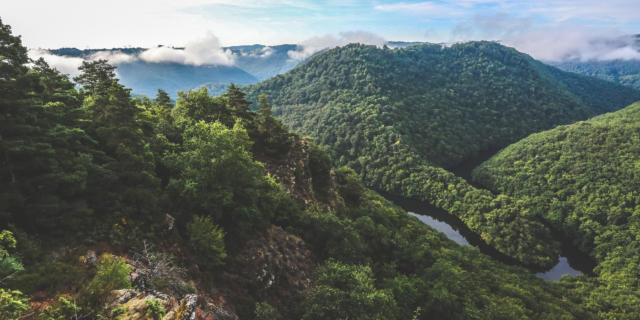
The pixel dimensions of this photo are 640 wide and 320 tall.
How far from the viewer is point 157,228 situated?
22188 millimetres

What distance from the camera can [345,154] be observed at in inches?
7534

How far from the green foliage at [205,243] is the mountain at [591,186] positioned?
308 feet

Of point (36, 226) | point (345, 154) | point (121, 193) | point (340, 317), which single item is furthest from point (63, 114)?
point (345, 154)

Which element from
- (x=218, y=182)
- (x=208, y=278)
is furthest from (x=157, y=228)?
(x=218, y=182)

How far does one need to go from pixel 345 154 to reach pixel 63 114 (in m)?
174

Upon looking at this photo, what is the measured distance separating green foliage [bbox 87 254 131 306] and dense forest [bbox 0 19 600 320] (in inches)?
2.9

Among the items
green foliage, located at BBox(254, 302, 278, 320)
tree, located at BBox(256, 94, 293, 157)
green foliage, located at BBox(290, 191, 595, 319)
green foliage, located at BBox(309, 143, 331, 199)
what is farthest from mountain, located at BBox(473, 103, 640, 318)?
green foliage, located at BBox(254, 302, 278, 320)

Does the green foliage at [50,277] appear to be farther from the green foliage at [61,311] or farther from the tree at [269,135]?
the tree at [269,135]

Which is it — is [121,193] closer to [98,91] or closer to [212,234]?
[212,234]

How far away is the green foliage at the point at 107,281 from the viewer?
42.0ft

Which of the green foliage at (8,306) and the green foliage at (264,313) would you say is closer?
the green foliage at (8,306)

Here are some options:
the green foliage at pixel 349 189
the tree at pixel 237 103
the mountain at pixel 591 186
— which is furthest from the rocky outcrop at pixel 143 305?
the mountain at pixel 591 186

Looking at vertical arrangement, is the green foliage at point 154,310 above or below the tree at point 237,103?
below

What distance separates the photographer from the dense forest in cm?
1447
